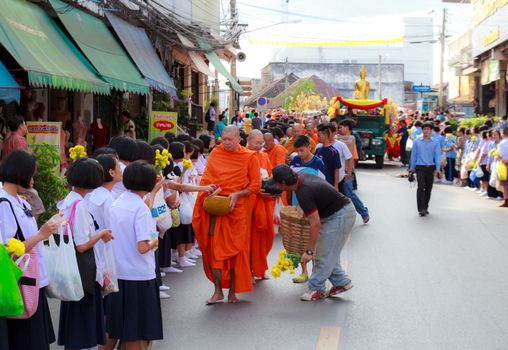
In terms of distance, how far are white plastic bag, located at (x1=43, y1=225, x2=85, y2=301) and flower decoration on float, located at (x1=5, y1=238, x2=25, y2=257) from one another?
0.66 metres

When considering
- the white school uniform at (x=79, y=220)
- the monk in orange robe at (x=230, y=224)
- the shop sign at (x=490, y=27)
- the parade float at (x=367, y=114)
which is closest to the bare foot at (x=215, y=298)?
the monk in orange robe at (x=230, y=224)

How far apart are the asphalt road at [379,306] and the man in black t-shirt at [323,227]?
18 cm

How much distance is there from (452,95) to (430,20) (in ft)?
217

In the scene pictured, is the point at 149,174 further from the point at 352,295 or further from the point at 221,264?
the point at 352,295

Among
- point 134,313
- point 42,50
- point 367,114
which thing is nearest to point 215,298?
point 134,313

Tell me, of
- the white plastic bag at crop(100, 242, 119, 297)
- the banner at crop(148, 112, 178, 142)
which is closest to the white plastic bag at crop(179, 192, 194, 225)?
the white plastic bag at crop(100, 242, 119, 297)

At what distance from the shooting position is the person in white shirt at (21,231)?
15.8 ft

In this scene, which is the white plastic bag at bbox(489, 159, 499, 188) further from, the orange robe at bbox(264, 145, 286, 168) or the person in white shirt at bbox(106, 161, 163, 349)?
the person in white shirt at bbox(106, 161, 163, 349)

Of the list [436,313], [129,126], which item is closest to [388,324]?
[436,313]

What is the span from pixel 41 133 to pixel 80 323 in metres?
6.25

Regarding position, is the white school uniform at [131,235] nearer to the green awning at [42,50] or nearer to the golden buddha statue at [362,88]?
the green awning at [42,50]

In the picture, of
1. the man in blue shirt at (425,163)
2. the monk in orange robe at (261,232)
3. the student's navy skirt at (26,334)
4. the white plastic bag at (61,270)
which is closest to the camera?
the student's navy skirt at (26,334)

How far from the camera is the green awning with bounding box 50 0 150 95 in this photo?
1457cm

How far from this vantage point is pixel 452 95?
5719 centimetres
